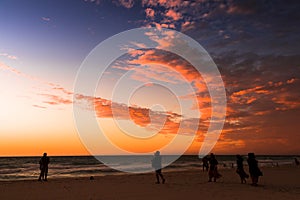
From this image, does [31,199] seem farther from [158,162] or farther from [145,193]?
[158,162]

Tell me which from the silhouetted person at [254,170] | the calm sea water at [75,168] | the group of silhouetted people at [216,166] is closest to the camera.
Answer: the silhouetted person at [254,170]

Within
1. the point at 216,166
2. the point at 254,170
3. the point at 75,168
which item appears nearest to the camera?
the point at 254,170

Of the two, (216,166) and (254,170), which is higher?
(216,166)

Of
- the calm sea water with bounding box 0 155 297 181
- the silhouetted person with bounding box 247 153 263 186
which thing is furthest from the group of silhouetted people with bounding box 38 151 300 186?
the calm sea water with bounding box 0 155 297 181

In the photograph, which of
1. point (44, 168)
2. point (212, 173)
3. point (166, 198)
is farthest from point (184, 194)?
point (44, 168)

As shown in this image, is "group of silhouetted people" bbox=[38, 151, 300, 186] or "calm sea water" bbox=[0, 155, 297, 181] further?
"calm sea water" bbox=[0, 155, 297, 181]

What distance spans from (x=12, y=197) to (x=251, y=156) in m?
14.4

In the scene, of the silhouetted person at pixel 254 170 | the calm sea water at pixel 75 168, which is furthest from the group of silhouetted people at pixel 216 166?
the calm sea water at pixel 75 168

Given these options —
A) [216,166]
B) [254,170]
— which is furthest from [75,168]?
Result: [254,170]

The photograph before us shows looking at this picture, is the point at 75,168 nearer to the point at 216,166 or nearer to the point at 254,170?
the point at 216,166

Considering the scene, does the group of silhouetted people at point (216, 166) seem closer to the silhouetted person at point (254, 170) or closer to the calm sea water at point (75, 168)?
the silhouetted person at point (254, 170)

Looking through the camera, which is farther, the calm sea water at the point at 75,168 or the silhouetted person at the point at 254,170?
the calm sea water at the point at 75,168

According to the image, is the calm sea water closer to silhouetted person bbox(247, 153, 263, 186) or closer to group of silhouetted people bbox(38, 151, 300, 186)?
group of silhouetted people bbox(38, 151, 300, 186)

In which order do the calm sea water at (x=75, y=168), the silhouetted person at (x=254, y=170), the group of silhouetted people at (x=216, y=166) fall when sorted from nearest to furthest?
the silhouetted person at (x=254, y=170), the group of silhouetted people at (x=216, y=166), the calm sea water at (x=75, y=168)
